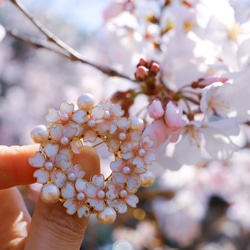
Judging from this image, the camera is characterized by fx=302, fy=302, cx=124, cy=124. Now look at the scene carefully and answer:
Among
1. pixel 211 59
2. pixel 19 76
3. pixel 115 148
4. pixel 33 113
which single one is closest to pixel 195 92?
pixel 211 59

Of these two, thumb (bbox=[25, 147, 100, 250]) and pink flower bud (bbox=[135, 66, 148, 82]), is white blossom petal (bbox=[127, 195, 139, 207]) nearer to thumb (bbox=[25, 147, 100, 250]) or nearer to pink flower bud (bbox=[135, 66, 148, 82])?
thumb (bbox=[25, 147, 100, 250])

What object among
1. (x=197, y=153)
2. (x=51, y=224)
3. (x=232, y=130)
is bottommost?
(x=51, y=224)

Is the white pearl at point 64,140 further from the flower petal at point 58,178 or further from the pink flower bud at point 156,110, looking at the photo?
the pink flower bud at point 156,110

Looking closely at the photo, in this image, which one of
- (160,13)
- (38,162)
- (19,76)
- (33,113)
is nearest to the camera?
(38,162)

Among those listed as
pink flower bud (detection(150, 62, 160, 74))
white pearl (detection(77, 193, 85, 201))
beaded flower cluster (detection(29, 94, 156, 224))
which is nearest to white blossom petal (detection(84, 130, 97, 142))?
beaded flower cluster (detection(29, 94, 156, 224))

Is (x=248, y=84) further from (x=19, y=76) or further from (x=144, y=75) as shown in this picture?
(x=19, y=76)

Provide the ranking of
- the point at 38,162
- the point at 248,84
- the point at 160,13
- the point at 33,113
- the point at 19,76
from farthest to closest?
the point at 19,76 < the point at 33,113 < the point at 160,13 < the point at 248,84 < the point at 38,162

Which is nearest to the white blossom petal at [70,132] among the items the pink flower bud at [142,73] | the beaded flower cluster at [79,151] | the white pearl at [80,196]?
the beaded flower cluster at [79,151]
